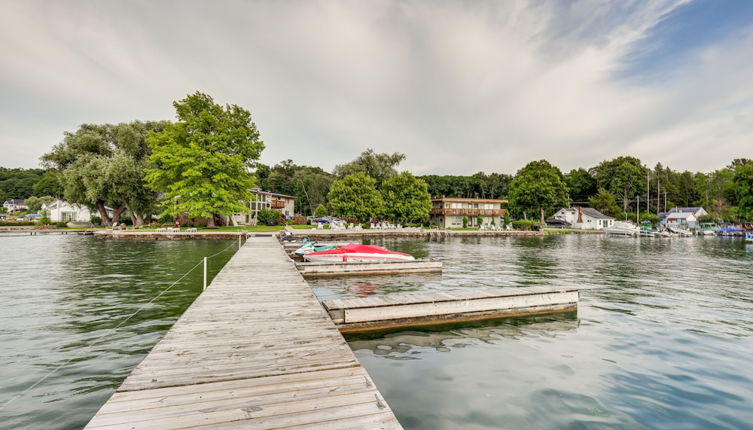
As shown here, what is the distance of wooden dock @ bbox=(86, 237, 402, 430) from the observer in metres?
3.06

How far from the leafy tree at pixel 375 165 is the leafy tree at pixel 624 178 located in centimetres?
6797

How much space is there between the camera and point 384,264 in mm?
18047

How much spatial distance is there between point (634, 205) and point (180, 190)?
115655mm

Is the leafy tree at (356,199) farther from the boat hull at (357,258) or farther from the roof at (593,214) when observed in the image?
the roof at (593,214)

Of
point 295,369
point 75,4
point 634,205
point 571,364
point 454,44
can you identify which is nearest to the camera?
point 295,369

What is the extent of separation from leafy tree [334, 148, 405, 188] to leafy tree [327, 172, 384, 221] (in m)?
10.4

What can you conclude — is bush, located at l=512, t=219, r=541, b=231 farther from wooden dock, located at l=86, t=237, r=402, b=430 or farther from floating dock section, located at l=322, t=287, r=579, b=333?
wooden dock, located at l=86, t=237, r=402, b=430

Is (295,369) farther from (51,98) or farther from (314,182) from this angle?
(314,182)

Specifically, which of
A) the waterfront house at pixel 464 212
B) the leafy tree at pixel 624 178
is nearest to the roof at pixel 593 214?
the leafy tree at pixel 624 178

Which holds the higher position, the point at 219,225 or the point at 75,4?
the point at 75,4

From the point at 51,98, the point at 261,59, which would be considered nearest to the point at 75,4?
the point at 261,59

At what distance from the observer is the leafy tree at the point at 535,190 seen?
69.6 meters

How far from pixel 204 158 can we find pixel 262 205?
22.2m

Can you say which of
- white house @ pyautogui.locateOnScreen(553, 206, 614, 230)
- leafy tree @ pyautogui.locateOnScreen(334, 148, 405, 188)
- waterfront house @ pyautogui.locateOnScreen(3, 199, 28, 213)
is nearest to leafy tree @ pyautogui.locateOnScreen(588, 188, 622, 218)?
white house @ pyautogui.locateOnScreen(553, 206, 614, 230)
